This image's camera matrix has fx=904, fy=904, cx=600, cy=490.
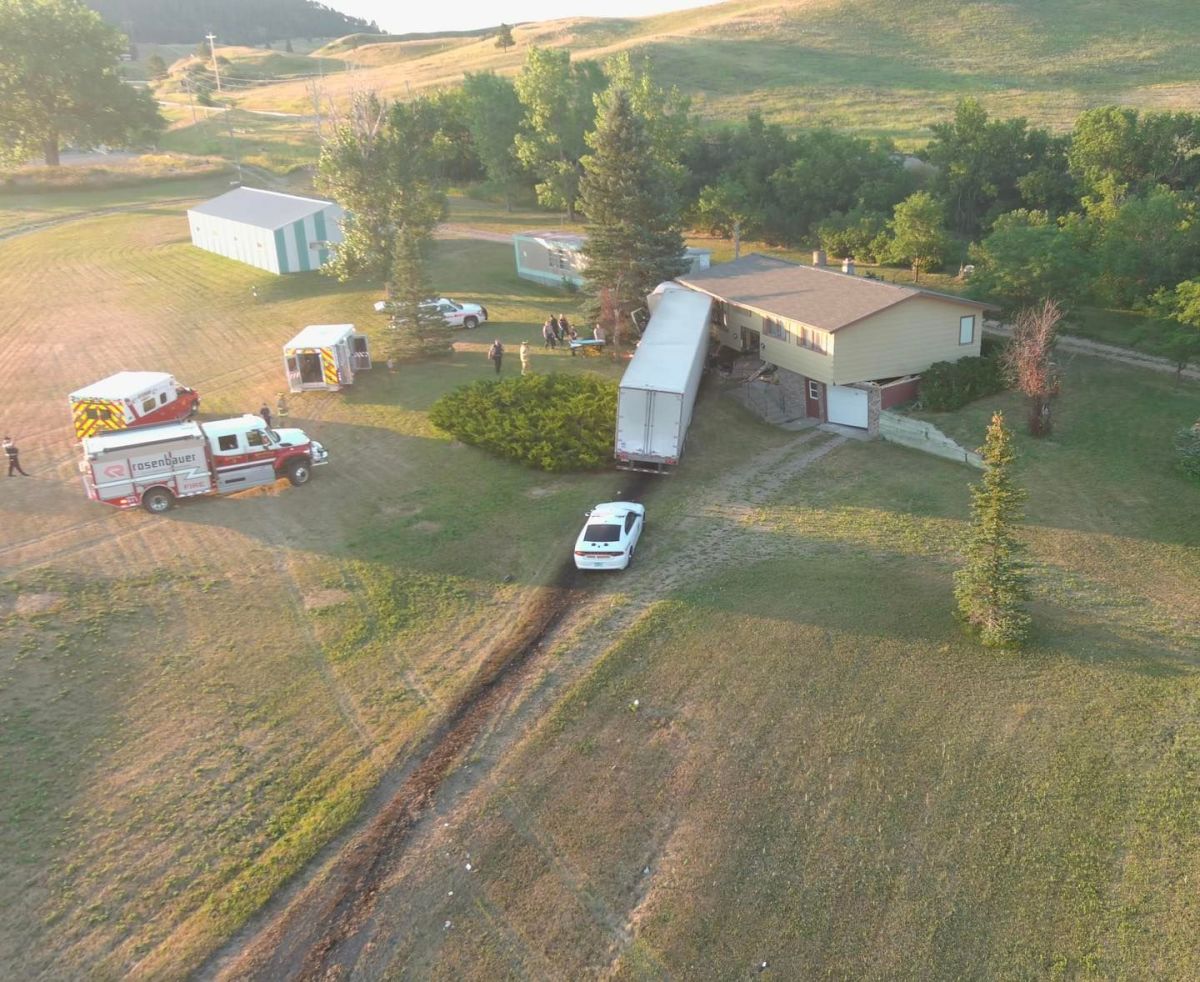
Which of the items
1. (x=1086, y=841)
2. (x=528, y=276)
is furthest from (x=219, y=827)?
(x=528, y=276)

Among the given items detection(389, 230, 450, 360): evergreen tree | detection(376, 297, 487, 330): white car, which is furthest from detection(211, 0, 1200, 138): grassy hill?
detection(389, 230, 450, 360): evergreen tree

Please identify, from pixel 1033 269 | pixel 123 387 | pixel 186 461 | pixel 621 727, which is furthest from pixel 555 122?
pixel 621 727

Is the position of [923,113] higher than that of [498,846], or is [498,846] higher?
[923,113]

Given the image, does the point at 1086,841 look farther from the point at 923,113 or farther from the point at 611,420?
the point at 923,113

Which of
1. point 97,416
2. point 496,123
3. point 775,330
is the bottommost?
point 97,416

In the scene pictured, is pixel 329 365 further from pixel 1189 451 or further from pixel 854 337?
pixel 1189 451

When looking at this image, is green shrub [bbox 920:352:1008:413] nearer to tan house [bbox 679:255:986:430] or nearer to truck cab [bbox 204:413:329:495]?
tan house [bbox 679:255:986:430]
